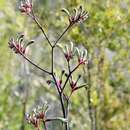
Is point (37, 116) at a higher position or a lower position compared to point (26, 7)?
lower

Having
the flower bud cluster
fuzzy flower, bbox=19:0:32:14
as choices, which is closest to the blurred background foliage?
fuzzy flower, bbox=19:0:32:14

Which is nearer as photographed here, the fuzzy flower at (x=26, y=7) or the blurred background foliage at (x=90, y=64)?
the fuzzy flower at (x=26, y=7)

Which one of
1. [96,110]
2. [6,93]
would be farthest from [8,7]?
[96,110]

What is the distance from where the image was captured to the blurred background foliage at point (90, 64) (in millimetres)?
3482

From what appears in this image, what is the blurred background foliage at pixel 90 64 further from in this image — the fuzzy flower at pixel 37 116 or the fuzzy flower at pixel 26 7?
the fuzzy flower at pixel 37 116

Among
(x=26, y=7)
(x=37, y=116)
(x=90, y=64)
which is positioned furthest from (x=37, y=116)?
(x=90, y=64)

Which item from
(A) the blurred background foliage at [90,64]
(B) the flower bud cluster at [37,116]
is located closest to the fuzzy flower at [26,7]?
(B) the flower bud cluster at [37,116]

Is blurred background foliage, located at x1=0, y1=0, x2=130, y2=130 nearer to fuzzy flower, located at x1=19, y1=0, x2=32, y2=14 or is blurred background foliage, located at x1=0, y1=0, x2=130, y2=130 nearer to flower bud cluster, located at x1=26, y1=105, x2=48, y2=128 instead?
→ fuzzy flower, located at x1=19, y1=0, x2=32, y2=14

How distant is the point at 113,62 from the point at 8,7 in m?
1.82

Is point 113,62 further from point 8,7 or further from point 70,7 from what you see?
point 8,7

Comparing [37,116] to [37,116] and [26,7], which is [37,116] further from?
[26,7]

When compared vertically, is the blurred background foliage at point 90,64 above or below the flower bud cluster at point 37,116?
above

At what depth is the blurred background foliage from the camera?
3.48 m

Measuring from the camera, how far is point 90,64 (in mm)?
3547
